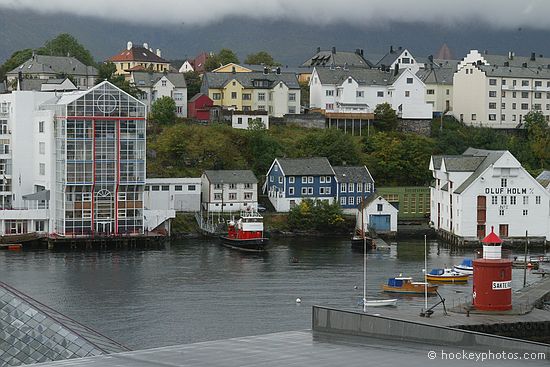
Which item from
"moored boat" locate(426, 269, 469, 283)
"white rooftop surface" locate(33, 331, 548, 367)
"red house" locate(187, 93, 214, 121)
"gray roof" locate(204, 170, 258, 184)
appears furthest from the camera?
"red house" locate(187, 93, 214, 121)

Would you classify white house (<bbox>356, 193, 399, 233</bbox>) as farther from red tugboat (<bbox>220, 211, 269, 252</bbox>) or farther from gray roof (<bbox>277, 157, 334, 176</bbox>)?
red tugboat (<bbox>220, 211, 269, 252</bbox>)

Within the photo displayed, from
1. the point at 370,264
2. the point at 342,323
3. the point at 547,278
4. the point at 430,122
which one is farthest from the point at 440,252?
the point at 342,323

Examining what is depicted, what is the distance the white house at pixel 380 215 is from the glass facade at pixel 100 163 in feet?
36.6

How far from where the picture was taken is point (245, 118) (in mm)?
69438

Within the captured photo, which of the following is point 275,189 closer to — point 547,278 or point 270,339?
point 547,278

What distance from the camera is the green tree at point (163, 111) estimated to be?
2719 inches

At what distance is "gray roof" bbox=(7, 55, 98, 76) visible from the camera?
251 feet

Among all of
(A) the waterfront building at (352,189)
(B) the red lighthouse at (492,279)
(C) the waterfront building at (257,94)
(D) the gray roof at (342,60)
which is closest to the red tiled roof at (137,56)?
(D) the gray roof at (342,60)

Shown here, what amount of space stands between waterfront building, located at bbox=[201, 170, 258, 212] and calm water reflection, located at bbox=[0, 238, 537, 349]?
4715mm

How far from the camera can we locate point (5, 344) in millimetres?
21797

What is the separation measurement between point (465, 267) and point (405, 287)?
6398mm

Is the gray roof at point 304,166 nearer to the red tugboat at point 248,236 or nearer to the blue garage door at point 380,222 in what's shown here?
the blue garage door at point 380,222

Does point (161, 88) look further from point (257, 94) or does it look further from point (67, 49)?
point (67, 49)

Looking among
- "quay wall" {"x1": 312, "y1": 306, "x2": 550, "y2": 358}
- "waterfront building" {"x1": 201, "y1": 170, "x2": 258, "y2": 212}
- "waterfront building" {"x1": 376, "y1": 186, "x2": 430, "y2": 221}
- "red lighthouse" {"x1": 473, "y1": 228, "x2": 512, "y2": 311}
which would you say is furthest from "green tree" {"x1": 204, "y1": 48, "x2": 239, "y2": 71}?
"quay wall" {"x1": 312, "y1": 306, "x2": 550, "y2": 358}
